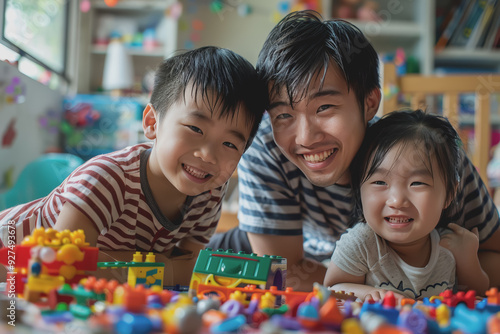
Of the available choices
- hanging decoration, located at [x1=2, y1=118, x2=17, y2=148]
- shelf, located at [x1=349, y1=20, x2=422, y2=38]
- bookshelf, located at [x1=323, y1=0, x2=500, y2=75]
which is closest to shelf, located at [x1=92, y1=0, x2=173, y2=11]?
bookshelf, located at [x1=323, y1=0, x2=500, y2=75]

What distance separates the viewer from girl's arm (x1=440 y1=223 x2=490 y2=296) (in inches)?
37.3

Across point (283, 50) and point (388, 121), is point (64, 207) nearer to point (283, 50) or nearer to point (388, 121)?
point (283, 50)

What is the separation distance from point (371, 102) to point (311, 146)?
19 cm

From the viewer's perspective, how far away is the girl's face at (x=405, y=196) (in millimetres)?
856

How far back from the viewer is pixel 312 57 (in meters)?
0.94

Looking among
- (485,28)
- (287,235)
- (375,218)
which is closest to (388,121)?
(375,218)

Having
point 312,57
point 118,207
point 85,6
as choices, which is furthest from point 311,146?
point 85,6

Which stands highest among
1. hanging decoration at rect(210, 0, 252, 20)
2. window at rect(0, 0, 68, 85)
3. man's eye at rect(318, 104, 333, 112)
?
hanging decoration at rect(210, 0, 252, 20)

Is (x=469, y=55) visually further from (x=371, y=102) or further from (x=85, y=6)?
(x=85, y=6)

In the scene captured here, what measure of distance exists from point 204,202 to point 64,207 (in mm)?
333

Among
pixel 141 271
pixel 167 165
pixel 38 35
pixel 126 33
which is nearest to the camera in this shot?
pixel 141 271

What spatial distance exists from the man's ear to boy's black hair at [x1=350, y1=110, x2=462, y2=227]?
1.6 inches

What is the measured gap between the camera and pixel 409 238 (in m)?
0.87

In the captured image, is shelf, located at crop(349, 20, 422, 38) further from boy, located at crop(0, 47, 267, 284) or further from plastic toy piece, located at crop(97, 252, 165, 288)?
plastic toy piece, located at crop(97, 252, 165, 288)
